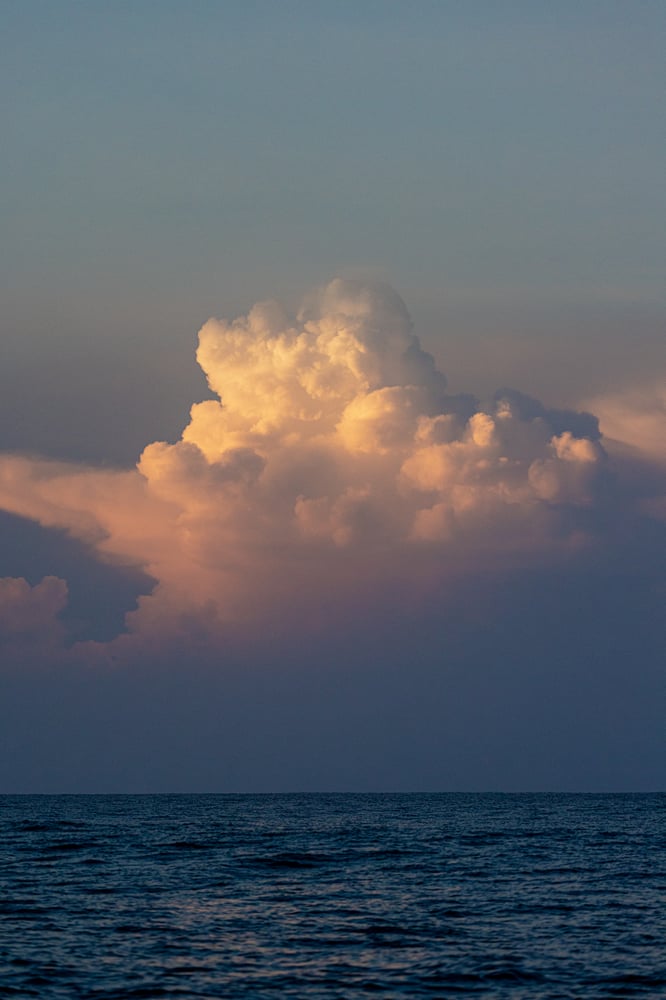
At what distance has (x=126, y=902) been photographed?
41.4 meters

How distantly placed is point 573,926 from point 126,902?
17.0 m

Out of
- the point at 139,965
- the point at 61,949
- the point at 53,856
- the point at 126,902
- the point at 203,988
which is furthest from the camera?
the point at 53,856

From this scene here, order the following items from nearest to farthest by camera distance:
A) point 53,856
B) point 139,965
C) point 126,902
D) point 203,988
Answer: point 203,988 < point 139,965 < point 126,902 < point 53,856

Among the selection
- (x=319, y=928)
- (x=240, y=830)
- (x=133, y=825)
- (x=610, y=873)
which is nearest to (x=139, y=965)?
(x=319, y=928)

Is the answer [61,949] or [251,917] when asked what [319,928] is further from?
[61,949]

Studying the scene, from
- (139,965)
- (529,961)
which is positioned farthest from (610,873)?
(139,965)

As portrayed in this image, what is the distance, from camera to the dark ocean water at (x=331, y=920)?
28078mm

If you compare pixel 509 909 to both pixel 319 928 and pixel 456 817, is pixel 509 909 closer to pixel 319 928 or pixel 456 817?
pixel 319 928

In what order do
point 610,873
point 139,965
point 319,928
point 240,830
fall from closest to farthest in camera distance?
point 139,965 < point 319,928 < point 610,873 < point 240,830

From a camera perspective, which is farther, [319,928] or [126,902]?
[126,902]

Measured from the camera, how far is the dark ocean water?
2808 centimetres

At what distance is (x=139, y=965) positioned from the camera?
97.3 feet

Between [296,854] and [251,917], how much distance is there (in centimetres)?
2662

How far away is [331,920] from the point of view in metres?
37.4
